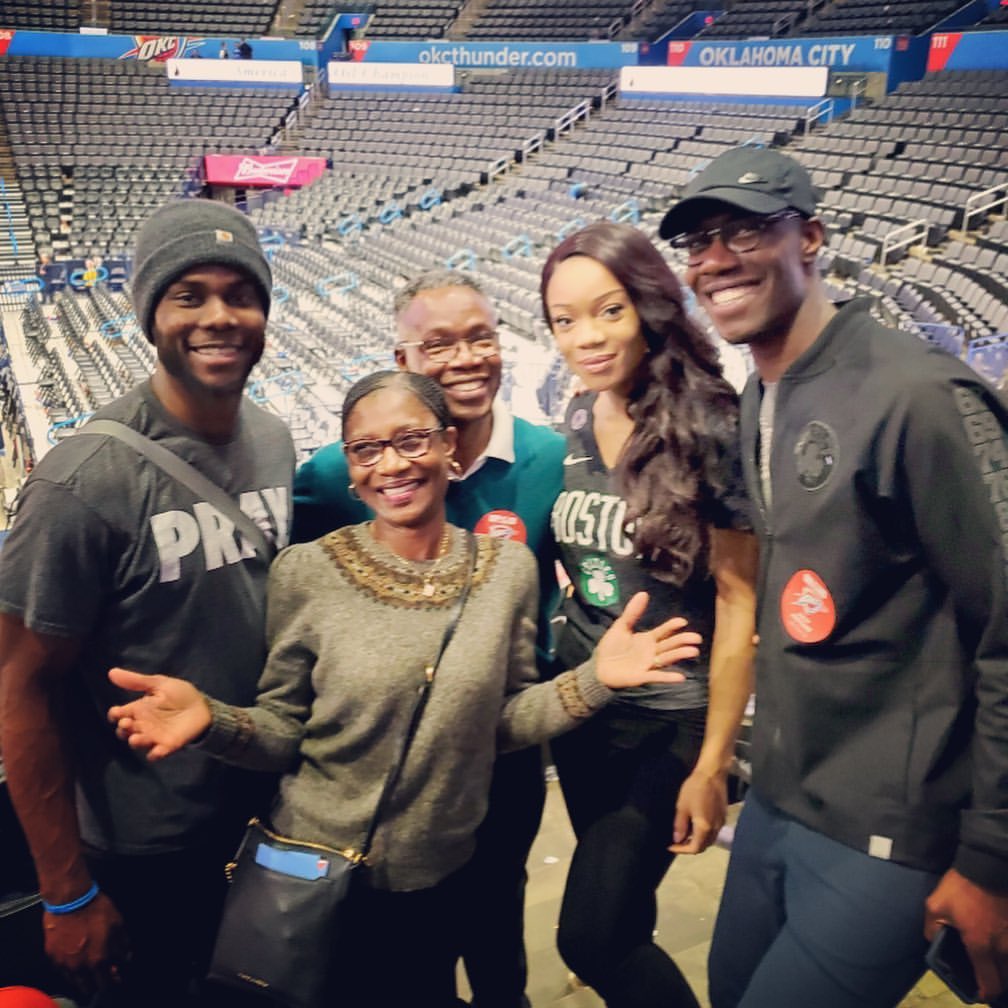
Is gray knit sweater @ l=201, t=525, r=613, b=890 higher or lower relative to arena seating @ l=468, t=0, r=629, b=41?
lower

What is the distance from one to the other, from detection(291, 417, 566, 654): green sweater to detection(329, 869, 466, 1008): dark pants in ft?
1.65

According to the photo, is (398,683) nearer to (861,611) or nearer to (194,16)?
(861,611)

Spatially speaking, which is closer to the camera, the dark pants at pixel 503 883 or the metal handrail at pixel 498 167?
the dark pants at pixel 503 883

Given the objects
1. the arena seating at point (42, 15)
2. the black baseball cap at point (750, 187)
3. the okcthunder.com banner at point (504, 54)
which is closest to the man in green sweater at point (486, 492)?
the black baseball cap at point (750, 187)

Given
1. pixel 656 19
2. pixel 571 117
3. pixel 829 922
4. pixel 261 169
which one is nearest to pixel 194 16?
pixel 261 169

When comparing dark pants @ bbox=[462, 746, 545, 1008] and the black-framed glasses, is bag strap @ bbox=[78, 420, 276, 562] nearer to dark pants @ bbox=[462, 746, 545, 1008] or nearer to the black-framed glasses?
dark pants @ bbox=[462, 746, 545, 1008]

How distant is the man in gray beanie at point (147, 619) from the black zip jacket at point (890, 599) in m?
0.83

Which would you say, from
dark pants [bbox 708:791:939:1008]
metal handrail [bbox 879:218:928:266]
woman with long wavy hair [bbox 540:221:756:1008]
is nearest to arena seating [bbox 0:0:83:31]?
metal handrail [bbox 879:218:928:266]

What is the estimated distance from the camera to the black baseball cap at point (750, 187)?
1376 millimetres

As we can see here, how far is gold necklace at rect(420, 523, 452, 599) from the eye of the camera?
147 centimetres

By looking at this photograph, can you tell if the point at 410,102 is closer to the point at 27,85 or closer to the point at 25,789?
the point at 27,85

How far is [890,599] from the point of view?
1.34 metres

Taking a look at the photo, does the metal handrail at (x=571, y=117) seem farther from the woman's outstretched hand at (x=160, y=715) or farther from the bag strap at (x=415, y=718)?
the woman's outstretched hand at (x=160, y=715)

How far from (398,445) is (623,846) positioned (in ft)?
2.61
